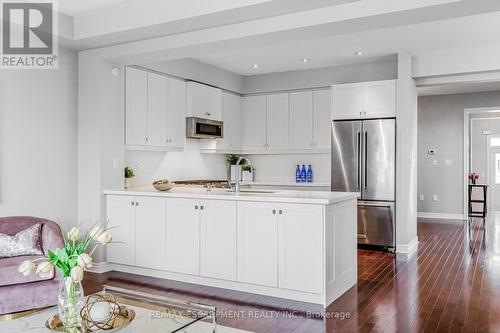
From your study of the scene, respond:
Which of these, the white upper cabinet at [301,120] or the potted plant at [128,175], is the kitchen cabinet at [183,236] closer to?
the potted plant at [128,175]

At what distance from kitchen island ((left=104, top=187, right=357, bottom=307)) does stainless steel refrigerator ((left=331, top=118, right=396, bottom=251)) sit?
73.6 inches

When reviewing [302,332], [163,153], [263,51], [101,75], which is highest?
[263,51]

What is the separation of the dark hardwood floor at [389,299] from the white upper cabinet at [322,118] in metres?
1.96

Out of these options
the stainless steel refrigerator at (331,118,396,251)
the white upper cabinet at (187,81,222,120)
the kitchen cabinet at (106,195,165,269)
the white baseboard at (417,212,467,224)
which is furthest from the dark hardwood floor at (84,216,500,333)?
the white baseboard at (417,212,467,224)

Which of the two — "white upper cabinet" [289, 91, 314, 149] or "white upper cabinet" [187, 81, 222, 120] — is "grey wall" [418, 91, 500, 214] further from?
"white upper cabinet" [187, 81, 222, 120]

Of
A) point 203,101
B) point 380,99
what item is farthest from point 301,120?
point 203,101

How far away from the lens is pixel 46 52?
452 cm

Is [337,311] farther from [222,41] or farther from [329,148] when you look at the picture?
[329,148]

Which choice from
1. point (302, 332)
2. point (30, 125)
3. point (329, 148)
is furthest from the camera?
point (329, 148)

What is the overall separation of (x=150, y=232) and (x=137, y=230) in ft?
0.59

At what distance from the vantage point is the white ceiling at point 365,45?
4.76m

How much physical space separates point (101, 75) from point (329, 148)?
140 inches

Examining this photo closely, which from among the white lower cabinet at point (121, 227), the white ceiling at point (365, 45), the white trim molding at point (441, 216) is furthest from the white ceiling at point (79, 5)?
the white trim molding at point (441, 216)

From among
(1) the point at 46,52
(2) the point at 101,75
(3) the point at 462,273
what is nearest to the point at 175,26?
(2) the point at 101,75
